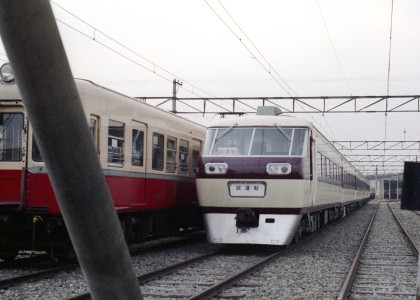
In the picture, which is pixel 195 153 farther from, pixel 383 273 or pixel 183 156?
pixel 383 273

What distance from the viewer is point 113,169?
10.6 meters

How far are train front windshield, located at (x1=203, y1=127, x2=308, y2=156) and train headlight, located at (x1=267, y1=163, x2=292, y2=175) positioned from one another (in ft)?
1.27

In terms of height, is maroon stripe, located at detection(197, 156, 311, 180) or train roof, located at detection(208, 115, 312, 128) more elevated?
train roof, located at detection(208, 115, 312, 128)

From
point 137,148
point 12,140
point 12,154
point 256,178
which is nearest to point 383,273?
point 256,178

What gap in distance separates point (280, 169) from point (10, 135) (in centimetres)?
525

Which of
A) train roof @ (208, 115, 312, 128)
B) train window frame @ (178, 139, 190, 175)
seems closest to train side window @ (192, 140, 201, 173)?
train window frame @ (178, 139, 190, 175)

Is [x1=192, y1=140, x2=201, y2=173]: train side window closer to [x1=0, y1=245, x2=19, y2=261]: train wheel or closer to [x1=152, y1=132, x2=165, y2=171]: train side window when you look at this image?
[x1=152, y1=132, x2=165, y2=171]: train side window

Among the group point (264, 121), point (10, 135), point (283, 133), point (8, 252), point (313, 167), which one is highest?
point (264, 121)

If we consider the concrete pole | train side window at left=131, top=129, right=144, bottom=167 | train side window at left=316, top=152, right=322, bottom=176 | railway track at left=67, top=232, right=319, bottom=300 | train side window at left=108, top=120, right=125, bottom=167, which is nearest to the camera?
the concrete pole

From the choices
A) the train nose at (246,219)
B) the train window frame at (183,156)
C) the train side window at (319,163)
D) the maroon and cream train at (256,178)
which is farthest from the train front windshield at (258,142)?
the train side window at (319,163)

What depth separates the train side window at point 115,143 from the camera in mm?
10591

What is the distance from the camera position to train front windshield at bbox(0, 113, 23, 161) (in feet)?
32.1

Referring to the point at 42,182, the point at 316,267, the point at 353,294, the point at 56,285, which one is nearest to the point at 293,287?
the point at 353,294

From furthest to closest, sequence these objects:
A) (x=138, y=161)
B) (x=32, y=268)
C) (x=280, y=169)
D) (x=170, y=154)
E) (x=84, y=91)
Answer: (x=170, y=154)
(x=280, y=169)
(x=138, y=161)
(x=32, y=268)
(x=84, y=91)
